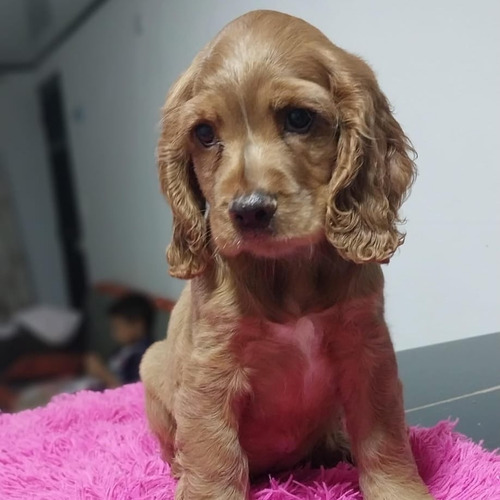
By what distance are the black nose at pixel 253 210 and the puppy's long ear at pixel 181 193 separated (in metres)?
0.23

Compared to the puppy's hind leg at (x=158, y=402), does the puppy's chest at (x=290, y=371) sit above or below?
above

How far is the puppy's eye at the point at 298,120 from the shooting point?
4.45 ft

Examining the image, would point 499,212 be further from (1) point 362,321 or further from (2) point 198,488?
(2) point 198,488

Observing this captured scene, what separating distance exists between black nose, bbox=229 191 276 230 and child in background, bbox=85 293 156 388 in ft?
0.98

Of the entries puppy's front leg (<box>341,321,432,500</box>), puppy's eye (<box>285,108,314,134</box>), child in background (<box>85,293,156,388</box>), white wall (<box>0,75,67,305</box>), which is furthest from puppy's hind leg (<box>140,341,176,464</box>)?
puppy's eye (<box>285,108,314,134</box>)

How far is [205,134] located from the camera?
1437 mm

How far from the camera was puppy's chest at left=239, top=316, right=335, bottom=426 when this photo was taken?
144 centimetres

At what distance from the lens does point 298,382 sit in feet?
4.94

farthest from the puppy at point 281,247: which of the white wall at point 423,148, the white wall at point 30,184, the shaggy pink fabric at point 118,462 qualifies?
the white wall at point 423,148

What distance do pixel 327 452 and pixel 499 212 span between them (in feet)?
2.86

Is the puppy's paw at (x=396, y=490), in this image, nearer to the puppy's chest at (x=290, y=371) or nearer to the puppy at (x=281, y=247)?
the puppy at (x=281, y=247)

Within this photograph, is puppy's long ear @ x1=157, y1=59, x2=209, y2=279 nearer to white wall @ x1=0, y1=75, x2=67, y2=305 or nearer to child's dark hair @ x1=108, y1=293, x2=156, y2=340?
child's dark hair @ x1=108, y1=293, x2=156, y2=340

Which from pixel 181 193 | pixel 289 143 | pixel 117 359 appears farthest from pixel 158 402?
pixel 289 143

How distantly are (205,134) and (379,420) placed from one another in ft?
2.14
